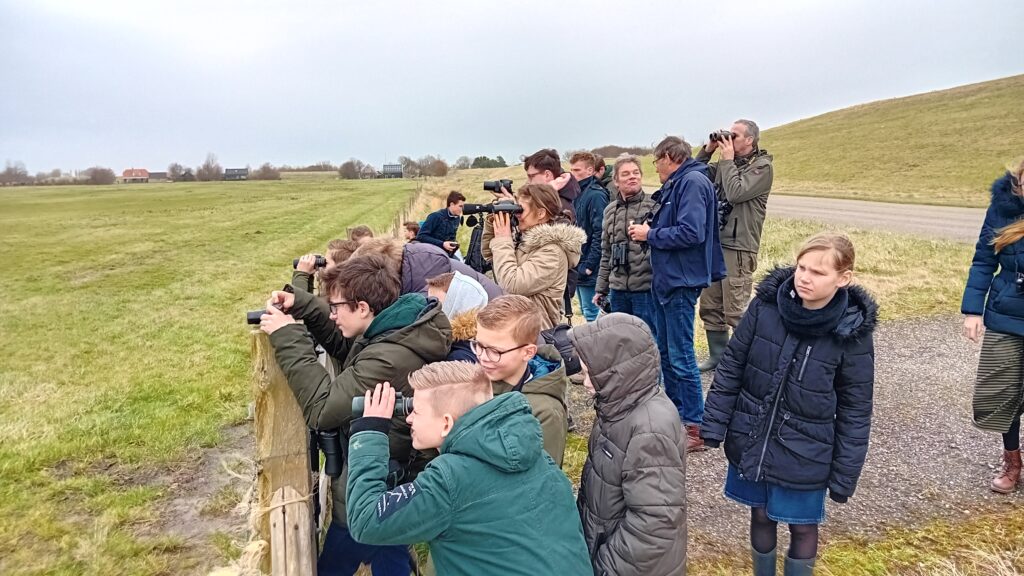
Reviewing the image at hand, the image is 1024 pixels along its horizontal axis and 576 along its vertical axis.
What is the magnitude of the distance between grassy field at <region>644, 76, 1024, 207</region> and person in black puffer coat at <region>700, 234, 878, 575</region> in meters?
28.5

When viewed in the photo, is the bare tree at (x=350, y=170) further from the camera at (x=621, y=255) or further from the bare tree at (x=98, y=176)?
the camera at (x=621, y=255)

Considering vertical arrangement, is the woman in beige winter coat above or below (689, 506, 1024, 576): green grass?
above

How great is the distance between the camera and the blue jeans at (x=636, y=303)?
16.0ft

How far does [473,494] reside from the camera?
182 cm

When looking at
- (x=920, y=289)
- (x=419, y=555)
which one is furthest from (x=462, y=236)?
(x=419, y=555)

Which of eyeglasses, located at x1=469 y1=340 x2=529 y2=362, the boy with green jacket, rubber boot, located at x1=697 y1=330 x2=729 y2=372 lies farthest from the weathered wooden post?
rubber boot, located at x1=697 y1=330 x2=729 y2=372

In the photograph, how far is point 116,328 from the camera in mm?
10219

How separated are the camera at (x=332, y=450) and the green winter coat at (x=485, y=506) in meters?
0.71

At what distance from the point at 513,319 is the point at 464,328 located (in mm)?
412

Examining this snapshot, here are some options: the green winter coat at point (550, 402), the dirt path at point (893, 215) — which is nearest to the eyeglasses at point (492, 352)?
the green winter coat at point (550, 402)

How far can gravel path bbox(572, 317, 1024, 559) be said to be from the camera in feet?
11.8

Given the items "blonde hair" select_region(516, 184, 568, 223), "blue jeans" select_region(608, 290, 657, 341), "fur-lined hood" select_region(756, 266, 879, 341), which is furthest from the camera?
"blue jeans" select_region(608, 290, 657, 341)

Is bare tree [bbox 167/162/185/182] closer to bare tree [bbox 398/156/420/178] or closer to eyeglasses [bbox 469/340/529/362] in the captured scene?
bare tree [bbox 398/156/420/178]

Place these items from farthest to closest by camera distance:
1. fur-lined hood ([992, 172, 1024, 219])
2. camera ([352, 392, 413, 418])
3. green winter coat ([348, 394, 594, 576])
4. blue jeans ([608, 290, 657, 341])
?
blue jeans ([608, 290, 657, 341]) → fur-lined hood ([992, 172, 1024, 219]) → camera ([352, 392, 413, 418]) → green winter coat ([348, 394, 594, 576])
